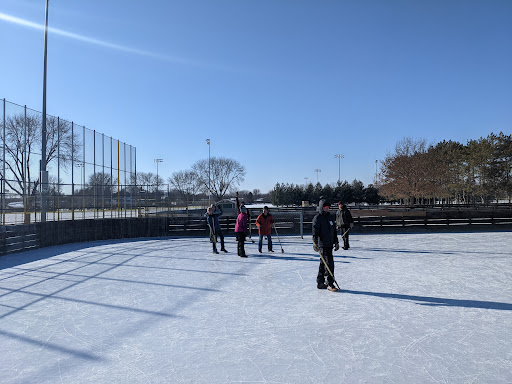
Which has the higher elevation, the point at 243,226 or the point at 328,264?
the point at 243,226

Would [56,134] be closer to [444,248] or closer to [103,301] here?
[103,301]

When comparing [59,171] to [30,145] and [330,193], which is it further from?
[330,193]

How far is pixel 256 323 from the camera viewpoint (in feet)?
18.0

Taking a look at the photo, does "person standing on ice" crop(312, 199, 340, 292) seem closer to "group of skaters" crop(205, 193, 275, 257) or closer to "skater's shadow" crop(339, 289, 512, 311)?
"skater's shadow" crop(339, 289, 512, 311)

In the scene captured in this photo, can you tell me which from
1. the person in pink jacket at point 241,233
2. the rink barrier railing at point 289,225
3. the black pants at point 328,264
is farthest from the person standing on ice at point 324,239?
the rink barrier railing at point 289,225

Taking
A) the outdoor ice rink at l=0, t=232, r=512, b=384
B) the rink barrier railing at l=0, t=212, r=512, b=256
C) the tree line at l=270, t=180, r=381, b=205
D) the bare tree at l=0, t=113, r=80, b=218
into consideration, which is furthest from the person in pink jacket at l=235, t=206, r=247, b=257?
the tree line at l=270, t=180, r=381, b=205

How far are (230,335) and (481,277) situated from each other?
6459 millimetres

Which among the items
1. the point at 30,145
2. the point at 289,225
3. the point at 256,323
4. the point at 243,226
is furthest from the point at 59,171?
the point at 256,323

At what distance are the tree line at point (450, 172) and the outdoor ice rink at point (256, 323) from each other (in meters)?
34.7

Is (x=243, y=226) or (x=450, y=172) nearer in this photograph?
(x=243, y=226)

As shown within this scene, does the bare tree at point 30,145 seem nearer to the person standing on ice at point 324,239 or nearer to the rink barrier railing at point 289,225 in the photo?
the rink barrier railing at point 289,225

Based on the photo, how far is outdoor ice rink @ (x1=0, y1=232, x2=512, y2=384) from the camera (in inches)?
155

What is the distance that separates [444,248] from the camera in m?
13.4

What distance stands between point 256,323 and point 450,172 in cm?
5471
